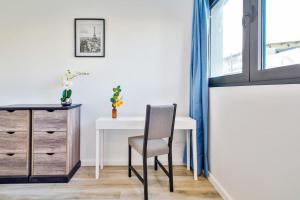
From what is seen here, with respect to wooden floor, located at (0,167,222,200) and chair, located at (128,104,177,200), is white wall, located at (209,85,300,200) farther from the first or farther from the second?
chair, located at (128,104,177,200)

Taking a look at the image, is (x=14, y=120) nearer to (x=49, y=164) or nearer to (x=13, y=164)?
(x=13, y=164)

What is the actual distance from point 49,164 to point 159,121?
1.33 meters

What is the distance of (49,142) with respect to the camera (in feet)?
7.41

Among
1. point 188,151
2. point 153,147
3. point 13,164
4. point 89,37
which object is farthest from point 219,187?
point 89,37

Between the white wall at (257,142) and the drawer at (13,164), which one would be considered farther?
the drawer at (13,164)

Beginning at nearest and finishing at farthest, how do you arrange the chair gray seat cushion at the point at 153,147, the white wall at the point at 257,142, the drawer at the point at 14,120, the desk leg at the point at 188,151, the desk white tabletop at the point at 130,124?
1. the white wall at the point at 257,142
2. the chair gray seat cushion at the point at 153,147
3. the drawer at the point at 14,120
4. the desk white tabletop at the point at 130,124
5. the desk leg at the point at 188,151

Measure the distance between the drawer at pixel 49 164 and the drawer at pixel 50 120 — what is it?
290mm

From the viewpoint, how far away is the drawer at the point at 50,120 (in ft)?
7.36

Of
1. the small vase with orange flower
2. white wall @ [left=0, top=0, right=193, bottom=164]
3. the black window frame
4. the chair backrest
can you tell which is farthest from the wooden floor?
the black window frame

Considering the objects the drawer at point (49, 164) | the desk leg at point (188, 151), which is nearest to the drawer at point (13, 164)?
the drawer at point (49, 164)

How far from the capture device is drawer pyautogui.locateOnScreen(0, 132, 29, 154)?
2.22 meters

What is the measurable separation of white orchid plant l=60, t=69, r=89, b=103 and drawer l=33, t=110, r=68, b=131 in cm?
25

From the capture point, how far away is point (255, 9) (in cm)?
151

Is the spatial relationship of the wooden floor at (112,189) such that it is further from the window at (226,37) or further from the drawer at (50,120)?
the window at (226,37)
